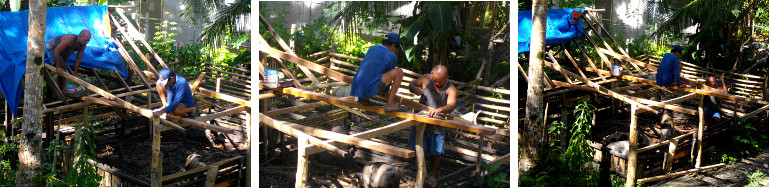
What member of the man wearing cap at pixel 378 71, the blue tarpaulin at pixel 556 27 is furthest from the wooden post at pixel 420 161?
the blue tarpaulin at pixel 556 27

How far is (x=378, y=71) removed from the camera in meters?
5.04

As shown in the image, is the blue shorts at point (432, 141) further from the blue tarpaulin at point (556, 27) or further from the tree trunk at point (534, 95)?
the blue tarpaulin at point (556, 27)

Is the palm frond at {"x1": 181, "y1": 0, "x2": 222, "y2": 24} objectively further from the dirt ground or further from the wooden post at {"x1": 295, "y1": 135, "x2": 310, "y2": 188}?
the wooden post at {"x1": 295, "y1": 135, "x2": 310, "y2": 188}

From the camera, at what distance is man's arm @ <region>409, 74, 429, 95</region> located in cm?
509

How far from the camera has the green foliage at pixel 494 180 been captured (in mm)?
5094

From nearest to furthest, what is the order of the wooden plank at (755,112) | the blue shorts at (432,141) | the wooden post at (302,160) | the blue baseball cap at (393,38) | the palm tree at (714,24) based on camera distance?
the wooden post at (302,160)
the blue baseball cap at (393,38)
the blue shorts at (432,141)
the palm tree at (714,24)
the wooden plank at (755,112)

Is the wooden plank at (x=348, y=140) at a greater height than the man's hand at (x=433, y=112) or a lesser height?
lesser

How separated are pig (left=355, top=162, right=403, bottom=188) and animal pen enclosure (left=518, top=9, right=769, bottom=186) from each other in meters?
1.91

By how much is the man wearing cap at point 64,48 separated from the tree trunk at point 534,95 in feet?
15.6

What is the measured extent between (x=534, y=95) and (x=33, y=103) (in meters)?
4.25

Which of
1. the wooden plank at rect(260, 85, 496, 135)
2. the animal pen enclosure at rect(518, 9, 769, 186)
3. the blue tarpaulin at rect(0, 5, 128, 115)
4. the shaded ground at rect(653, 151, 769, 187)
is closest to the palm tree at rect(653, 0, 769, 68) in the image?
the animal pen enclosure at rect(518, 9, 769, 186)

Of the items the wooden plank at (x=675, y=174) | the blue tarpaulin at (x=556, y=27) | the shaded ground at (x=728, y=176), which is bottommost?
the shaded ground at (x=728, y=176)

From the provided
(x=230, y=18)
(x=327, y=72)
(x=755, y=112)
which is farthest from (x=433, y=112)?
(x=755, y=112)

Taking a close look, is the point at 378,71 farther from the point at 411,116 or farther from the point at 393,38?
the point at 411,116
